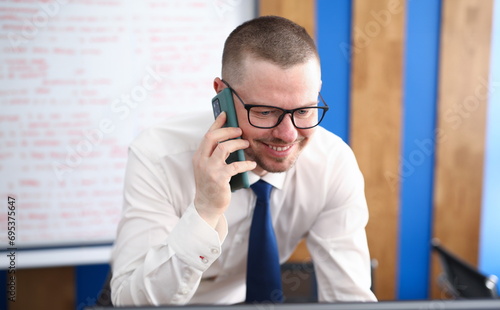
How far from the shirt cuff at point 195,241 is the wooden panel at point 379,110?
1601 millimetres

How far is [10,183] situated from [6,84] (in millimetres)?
477

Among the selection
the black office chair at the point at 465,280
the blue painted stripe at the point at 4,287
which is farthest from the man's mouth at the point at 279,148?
the blue painted stripe at the point at 4,287

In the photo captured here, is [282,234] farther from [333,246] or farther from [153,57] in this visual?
[153,57]

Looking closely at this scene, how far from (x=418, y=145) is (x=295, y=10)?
40.2 inches

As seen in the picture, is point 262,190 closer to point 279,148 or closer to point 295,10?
point 279,148

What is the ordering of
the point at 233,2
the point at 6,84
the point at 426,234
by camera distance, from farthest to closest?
the point at 426,234 → the point at 233,2 → the point at 6,84

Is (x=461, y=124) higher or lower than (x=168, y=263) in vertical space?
higher

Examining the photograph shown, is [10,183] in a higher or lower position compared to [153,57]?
lower

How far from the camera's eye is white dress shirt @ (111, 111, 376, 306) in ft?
3.60

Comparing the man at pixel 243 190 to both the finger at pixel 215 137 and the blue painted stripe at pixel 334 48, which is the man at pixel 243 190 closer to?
the finger at pixel 215 137

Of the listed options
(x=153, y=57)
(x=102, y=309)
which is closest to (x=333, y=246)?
(x=102, y=309)

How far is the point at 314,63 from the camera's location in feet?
3.74

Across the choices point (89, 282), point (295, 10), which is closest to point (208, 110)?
point (295, 10)

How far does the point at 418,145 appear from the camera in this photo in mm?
2535
